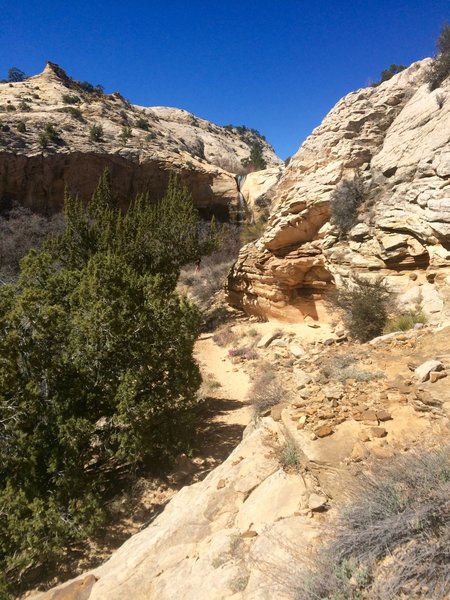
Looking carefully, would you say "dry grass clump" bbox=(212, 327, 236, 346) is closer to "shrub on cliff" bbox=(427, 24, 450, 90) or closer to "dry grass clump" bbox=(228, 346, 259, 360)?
"dry grass clump" bbox=(228, 346, 259, 360)

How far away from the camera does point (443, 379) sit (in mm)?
4188

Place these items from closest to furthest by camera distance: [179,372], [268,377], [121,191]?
[179,372] → [268,377] → [121,191]

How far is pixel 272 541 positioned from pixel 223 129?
61.3 meters

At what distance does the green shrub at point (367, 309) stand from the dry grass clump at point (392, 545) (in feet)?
21.7

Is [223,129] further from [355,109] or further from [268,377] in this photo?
[268,377]

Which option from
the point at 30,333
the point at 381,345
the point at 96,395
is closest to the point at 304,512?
the point at 381,345

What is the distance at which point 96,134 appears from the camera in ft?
85.3

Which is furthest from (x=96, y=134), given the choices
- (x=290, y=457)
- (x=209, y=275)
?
(x=290, y=457)

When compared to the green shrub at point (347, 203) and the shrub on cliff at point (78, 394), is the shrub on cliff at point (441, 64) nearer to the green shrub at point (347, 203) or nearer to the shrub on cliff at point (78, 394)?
the green shrub at point (347, 203)

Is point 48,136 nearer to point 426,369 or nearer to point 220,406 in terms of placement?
point 220,406

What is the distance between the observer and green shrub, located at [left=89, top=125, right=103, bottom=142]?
25.9 metres

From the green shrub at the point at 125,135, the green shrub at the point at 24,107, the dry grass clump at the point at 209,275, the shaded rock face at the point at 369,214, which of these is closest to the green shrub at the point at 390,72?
the shaded rock face at the point at 369,214

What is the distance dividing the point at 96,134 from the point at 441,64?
22.7 m

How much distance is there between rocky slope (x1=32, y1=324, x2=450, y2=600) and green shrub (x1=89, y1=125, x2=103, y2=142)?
27.3 m
